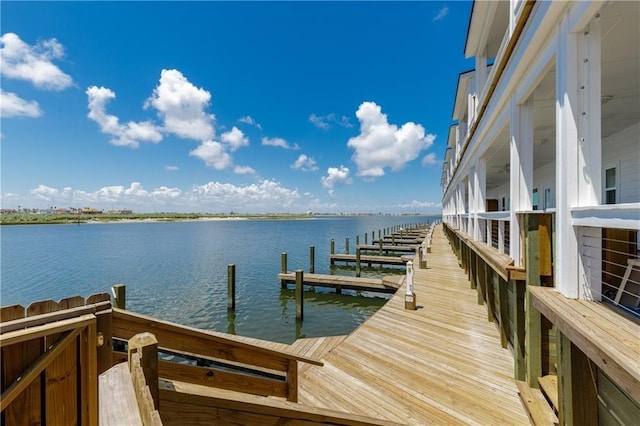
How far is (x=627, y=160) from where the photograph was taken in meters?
5.74

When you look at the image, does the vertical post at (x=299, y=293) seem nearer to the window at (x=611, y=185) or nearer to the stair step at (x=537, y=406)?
the stair step at (x=537, y=406)

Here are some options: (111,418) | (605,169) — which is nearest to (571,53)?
(111,418)

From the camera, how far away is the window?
6.18 m

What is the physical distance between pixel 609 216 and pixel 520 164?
240cm

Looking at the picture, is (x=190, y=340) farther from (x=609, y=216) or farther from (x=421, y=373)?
(x=421, y=373)

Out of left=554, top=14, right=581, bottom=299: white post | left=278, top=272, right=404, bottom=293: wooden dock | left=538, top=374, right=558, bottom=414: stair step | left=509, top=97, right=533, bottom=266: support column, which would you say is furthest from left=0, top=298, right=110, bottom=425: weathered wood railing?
left=278, top=272, right=404, bottom=293: wooden dock

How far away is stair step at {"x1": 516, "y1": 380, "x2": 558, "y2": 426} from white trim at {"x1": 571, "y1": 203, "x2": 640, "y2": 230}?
2.03m

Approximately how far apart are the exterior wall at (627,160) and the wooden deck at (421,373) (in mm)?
3789

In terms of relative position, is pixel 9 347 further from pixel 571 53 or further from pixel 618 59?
pixel 618 59

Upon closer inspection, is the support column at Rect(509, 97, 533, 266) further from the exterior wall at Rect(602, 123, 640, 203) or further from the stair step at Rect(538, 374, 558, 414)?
the exterior wall at Rect(602, 123, 640, 203)

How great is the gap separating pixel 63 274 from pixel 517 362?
2384 centimetres

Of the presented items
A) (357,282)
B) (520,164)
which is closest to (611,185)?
(520,164)

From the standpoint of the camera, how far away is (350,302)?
42.2ft

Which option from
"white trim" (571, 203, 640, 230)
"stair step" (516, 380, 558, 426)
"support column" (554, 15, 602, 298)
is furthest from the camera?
"stair step" (516, 380, 558, 426)
